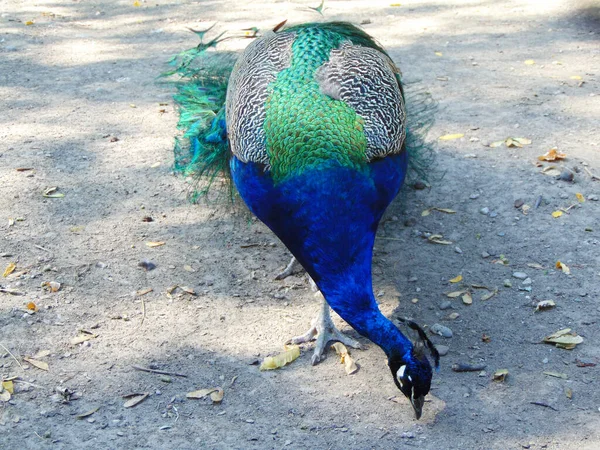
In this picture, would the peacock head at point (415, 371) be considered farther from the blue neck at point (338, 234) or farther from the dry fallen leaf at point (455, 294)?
the dry fallen leaf at point (455, 294)

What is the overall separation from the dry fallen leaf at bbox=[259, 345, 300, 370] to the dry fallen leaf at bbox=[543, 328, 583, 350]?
41.4 inches

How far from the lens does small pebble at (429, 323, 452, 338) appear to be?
3162 millimetres

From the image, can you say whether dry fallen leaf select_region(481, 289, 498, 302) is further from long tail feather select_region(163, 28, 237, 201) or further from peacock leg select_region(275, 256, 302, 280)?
long tail feather select_region(163, 28, 237, 201)

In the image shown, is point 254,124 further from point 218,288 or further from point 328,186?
point 218,288

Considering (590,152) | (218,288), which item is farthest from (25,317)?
(590,152)

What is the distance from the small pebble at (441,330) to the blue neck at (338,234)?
533mm

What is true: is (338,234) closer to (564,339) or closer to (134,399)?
(134,399)

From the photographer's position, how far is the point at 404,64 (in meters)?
5.54

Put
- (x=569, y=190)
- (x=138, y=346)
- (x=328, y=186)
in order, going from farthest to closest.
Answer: (x=569, y=190), (x=138, y=346), (x=328, y=186)

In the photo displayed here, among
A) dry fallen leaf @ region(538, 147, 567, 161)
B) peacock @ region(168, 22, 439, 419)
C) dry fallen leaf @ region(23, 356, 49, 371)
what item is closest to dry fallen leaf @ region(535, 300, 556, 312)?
peacock @ region(168, 22, 439, 419)

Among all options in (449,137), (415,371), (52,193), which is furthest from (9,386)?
(449,137)

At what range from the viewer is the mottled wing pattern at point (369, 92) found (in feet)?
9.57

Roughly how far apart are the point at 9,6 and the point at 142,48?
184 centimetres

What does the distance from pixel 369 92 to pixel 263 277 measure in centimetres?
106
